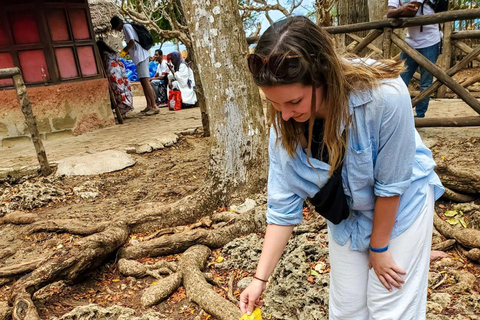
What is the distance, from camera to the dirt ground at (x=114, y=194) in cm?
288

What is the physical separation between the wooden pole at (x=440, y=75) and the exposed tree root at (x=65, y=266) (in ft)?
12.1

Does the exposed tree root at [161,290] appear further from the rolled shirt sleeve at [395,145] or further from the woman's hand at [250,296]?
the rolled shirt sleeve at [395,145]

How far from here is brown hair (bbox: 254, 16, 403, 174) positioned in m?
1.19

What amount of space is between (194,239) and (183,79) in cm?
738

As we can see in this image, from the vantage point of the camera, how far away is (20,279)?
9.14ft

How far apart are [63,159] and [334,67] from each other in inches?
203

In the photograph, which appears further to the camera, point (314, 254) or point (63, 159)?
point (63, 159)

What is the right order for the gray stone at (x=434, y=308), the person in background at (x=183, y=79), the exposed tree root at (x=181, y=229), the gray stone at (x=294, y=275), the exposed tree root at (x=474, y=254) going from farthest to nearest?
1. the person in background at (x=183, y=79)
2. the exposed tree root at (x=181, y=229)
3. the exposed tree root at (x=474, y=254)
4. the gray stone at (x=294, y=275)
5. the gray stone at (x=434, y=308)

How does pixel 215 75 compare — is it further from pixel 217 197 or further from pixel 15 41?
pixel 15 41

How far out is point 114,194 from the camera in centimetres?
471

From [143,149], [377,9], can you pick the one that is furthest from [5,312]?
[377,9]

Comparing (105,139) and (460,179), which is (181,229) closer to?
(460,179)

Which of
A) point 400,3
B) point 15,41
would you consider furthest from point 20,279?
point 15,41

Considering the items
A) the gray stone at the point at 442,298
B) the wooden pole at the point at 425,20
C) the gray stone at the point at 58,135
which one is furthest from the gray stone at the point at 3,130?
the gray stone at the point at 442,298
